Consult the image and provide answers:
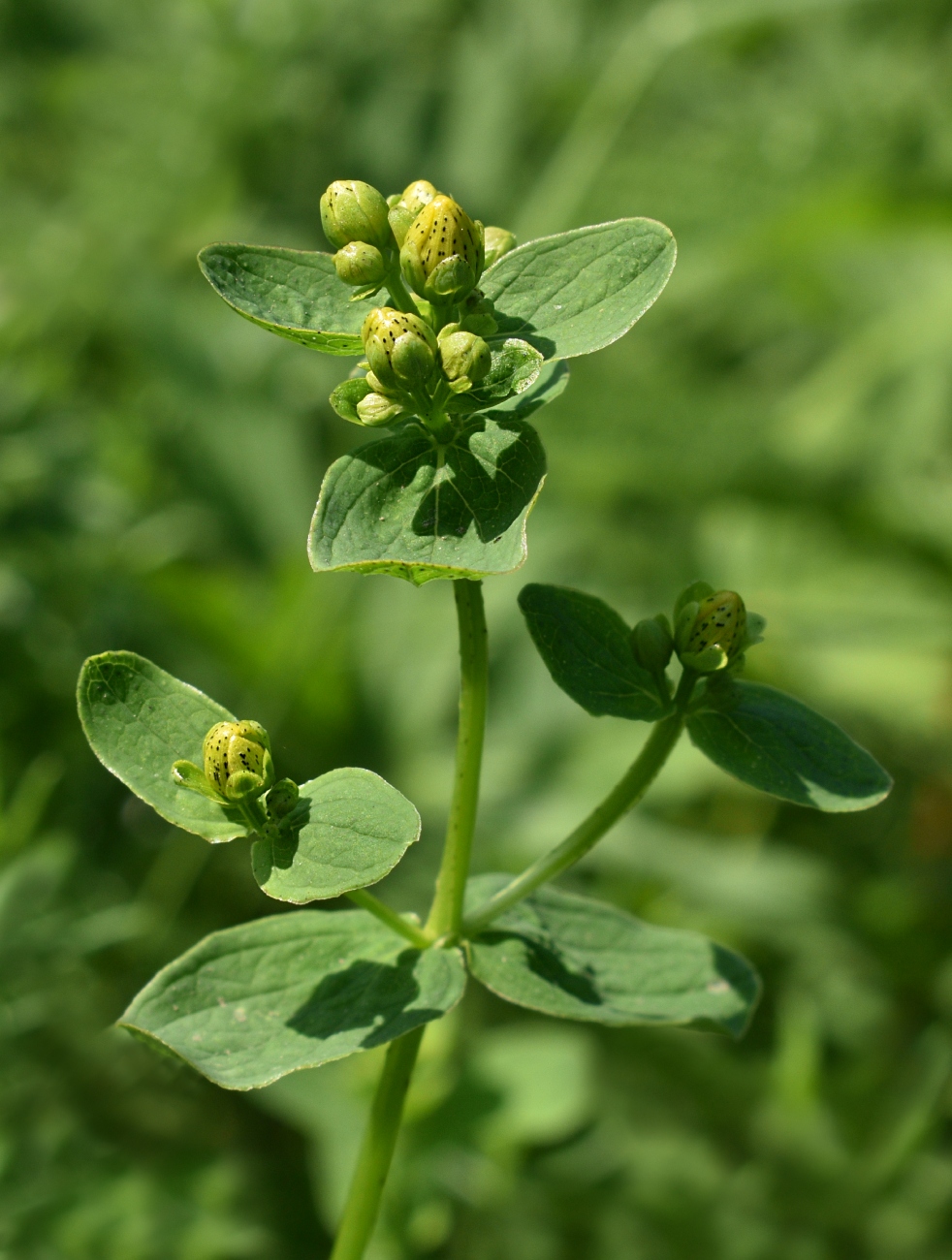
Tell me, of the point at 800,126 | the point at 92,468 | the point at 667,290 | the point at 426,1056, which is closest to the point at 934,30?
the point at 800,126

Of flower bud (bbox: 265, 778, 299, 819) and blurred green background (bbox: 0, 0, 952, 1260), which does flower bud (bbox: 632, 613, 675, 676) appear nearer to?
flower bud (bbox: 265, 778, 299, 819)

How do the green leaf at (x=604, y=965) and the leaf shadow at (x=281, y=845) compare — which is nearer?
the leaf shadow at (x=281, y=845)

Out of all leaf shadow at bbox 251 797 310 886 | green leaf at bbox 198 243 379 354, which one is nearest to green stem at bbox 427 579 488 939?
leaf shadow at bbox 251 797 310 886

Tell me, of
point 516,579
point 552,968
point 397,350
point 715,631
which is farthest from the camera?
point 516,579

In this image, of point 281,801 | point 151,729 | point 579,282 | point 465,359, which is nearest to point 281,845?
point 281,801

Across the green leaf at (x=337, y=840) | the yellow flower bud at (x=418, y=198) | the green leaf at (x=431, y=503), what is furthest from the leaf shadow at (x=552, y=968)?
the yellow flower bud at (x=418, y=198)

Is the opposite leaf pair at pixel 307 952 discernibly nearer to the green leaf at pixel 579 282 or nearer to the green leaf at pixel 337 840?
the green leaf at pixel 337 840

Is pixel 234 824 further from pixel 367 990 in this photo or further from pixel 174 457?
pixel 174 457

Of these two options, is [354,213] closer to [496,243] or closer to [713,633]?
[496,243]
